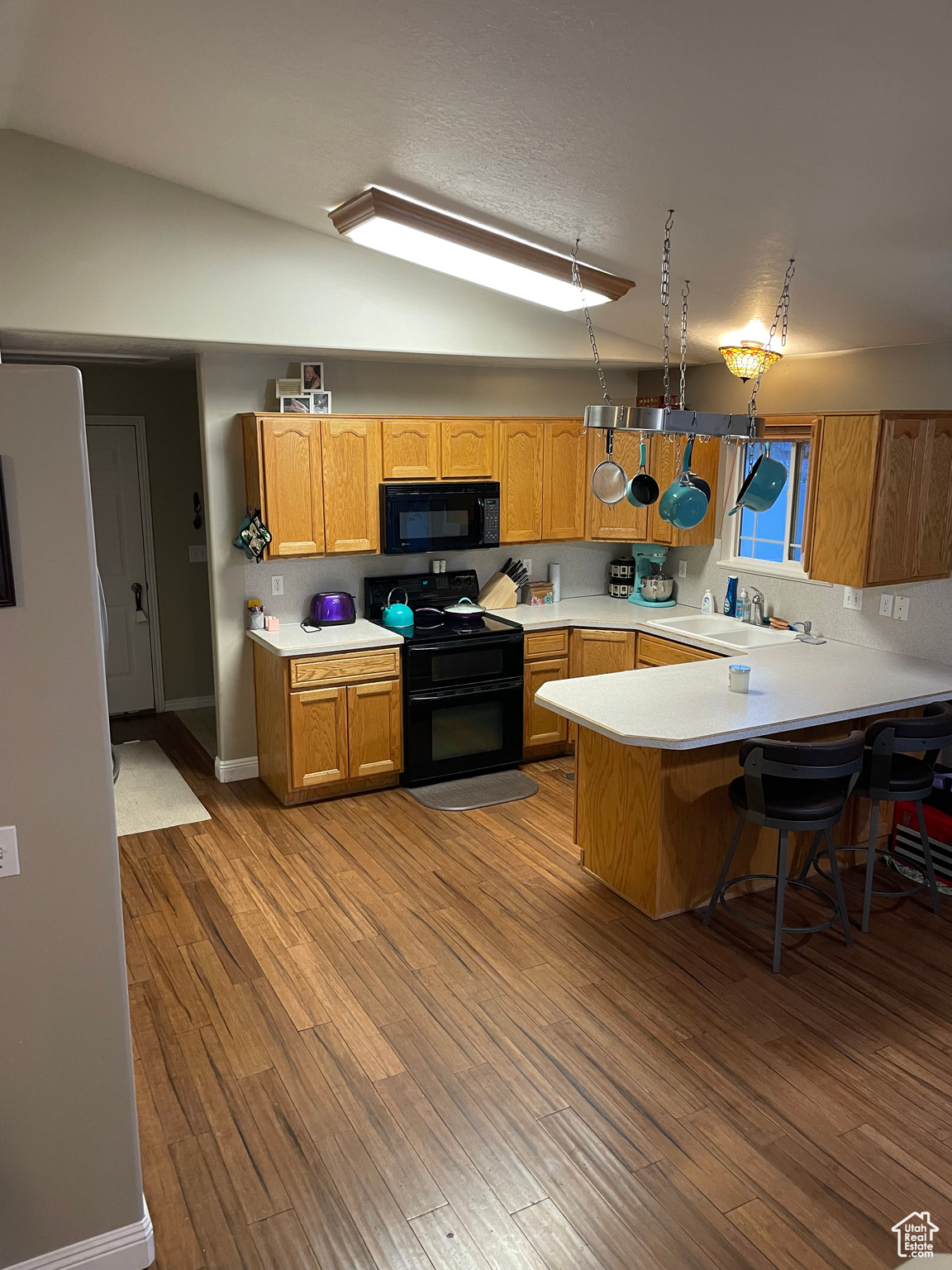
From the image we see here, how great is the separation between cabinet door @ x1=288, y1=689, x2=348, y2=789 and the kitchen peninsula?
4.56ft

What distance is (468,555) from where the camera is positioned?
19.6 ft

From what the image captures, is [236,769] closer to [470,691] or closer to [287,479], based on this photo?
[470,691]

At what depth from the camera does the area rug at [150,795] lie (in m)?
4.87

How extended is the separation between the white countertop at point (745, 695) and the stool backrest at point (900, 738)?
141 millimetres

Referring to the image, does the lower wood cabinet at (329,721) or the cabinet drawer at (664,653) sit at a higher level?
the cabinet drawer at (664,653)

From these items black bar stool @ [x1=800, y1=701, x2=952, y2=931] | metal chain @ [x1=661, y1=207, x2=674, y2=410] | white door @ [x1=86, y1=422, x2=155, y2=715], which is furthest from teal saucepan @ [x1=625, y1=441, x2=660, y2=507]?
white door @ [x1=86, y1=422, x2=155, y2=715]

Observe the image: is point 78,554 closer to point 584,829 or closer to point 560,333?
point 584,829

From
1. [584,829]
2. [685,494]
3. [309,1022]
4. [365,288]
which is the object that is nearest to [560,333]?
[365,288]

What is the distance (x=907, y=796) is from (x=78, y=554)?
320 centimetres

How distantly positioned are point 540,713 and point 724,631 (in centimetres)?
117

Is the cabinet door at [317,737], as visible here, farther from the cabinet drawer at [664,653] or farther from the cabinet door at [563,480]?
the cabinet door at [563,480]

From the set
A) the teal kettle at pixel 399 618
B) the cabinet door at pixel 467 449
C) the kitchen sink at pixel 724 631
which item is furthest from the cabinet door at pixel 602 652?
the cabinet door at pixel 467 449

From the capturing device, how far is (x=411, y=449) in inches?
205

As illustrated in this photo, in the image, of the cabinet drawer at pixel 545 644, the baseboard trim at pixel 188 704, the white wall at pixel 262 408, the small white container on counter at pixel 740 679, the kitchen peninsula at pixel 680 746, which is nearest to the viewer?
the kitchen peninsula at pixel 680 746
